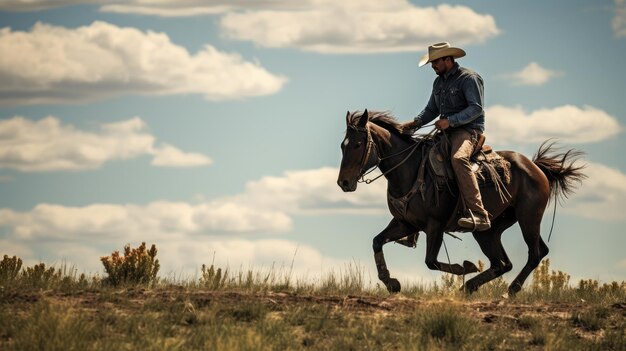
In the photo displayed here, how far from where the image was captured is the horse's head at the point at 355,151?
1441 cm

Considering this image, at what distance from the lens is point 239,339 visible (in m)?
10.7

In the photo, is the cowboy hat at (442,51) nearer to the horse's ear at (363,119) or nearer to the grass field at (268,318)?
the horse's ear at (363,119)

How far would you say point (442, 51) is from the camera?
15445 millimetres

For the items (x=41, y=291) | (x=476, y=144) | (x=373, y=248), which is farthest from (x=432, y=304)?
(x=41, y=291)

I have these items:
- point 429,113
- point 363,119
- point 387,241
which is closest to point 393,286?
point 387,241

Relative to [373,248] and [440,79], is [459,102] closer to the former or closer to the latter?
[440,79]

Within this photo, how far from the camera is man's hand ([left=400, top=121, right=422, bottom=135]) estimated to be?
15579mm

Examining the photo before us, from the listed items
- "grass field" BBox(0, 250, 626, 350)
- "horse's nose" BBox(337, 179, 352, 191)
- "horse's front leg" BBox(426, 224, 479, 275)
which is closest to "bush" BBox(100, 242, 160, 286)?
"grass field" BBox(0, 250, 626, 350)

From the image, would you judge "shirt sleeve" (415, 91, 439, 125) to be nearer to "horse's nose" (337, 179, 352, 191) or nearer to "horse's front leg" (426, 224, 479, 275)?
"horse's front leg" (426, 224, 479, 275)

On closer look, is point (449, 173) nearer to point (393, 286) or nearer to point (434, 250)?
point (434, 250)

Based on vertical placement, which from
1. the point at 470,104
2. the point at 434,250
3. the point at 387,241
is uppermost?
the point at 470,104

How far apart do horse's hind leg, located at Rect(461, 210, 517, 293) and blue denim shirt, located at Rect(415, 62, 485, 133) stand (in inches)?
71.8

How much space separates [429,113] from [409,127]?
455 millimetres

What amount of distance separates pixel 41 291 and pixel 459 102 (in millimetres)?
6585
